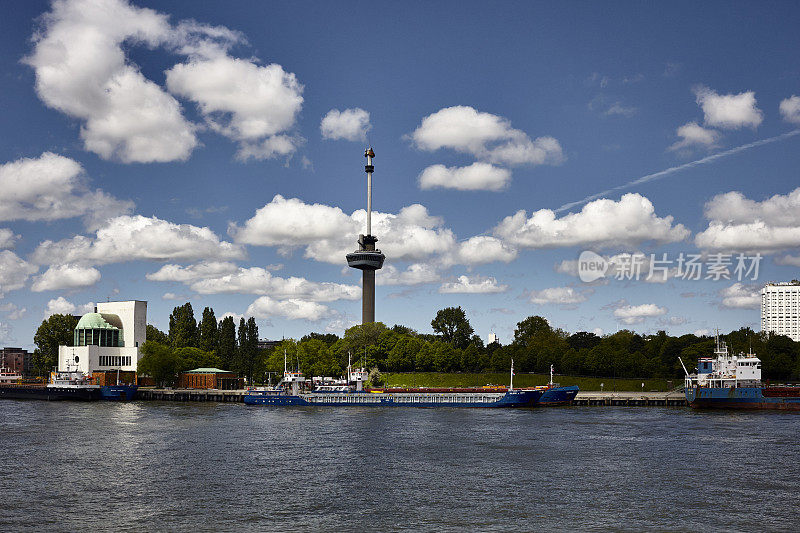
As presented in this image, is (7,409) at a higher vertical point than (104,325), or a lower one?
lower

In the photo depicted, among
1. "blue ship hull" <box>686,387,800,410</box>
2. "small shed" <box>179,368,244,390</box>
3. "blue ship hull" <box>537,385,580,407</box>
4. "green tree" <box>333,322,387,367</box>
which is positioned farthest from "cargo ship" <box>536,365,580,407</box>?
"small shed" <box>179,368,244,390</box>

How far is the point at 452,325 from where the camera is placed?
19812cm

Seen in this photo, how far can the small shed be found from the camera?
554 ft

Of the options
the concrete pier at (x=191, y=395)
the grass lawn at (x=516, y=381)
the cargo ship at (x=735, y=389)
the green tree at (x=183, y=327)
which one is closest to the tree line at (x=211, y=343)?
the green tree at (x=183, y=327)

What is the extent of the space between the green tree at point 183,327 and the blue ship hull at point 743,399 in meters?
126

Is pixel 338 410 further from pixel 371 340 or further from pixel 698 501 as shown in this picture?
pixel 698 501

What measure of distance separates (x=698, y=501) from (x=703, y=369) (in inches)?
3095

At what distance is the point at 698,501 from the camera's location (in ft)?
150

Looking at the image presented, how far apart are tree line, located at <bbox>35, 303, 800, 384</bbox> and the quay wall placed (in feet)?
33.2

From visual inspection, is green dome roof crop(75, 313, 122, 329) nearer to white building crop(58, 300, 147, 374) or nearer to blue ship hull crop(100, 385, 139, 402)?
white building crop(58, 300, 147, 374)

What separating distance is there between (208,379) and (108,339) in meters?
28.9

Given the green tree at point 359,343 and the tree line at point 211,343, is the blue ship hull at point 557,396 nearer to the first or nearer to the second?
the green tree at point 359,343

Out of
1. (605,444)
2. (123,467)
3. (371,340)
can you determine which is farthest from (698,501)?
(371,340)

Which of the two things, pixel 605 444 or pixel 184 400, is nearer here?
pixel 605 444
